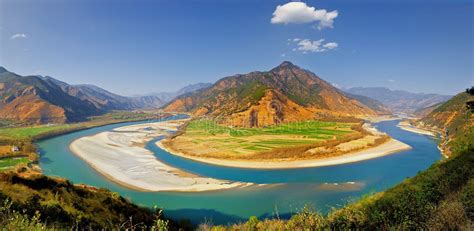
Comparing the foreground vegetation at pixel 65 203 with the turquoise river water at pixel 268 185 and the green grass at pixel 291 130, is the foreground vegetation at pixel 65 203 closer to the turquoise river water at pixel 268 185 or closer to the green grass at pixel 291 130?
the turquoise river water at pixel 268 185

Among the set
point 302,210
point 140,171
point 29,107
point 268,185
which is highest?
point 29,107

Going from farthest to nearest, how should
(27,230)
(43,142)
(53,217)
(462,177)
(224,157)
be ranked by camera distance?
(43,142) < (224,157) < (462,177) < (53,217) < (27,230)

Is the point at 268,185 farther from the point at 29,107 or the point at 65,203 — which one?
the point at 29,107

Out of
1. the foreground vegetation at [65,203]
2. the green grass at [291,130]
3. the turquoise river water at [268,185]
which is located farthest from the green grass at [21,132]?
the foreground vegetation at [65,203]

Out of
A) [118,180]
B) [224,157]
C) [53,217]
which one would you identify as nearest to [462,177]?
[53,217]

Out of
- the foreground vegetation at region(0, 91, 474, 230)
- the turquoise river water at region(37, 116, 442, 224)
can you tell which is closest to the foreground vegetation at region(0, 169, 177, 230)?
the foreground vegetation at region(0, 91, 474, 230)

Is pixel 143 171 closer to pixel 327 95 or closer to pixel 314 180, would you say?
pixel 314 180

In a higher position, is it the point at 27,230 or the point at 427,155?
the point at 27,230

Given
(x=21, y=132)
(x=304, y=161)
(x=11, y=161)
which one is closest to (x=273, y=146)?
(x=304, y=161)
